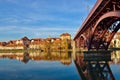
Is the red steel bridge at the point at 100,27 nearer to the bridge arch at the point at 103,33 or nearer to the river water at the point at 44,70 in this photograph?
the bridge arch at the point at 103,33

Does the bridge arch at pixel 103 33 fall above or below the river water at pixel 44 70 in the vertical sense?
above

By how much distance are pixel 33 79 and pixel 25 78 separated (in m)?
1.09

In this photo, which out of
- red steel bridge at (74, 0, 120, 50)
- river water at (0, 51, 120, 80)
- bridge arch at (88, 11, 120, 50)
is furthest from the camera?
bridge arch at (88, 11, 120, 50)

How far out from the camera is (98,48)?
48.5 meters

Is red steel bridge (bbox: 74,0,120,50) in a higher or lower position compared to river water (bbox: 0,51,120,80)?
higher

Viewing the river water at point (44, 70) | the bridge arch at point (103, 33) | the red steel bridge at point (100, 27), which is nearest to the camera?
the river water at point (44, 70)

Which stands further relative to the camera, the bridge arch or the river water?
the bridge arch

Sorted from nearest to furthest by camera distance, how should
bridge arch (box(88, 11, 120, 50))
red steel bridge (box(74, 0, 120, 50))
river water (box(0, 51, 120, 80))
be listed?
river water (box(0, 51, 120, 80)) < red steel bridge (box(74, 0, 120, 50)) < bridge arch (box(88, 11, 120, 50))

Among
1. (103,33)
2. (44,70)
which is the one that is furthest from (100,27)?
(44,70)

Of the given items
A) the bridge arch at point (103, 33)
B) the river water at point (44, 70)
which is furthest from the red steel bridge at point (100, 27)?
the river water at point (44, 70)

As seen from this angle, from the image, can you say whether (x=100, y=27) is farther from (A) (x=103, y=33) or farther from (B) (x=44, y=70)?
(B) (x=44, y=70)

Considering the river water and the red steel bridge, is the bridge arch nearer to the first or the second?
the red steel bridge

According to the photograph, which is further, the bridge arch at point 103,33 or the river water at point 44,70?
the bridge arch at point 103,33

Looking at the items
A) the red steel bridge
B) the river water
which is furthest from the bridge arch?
the river water
